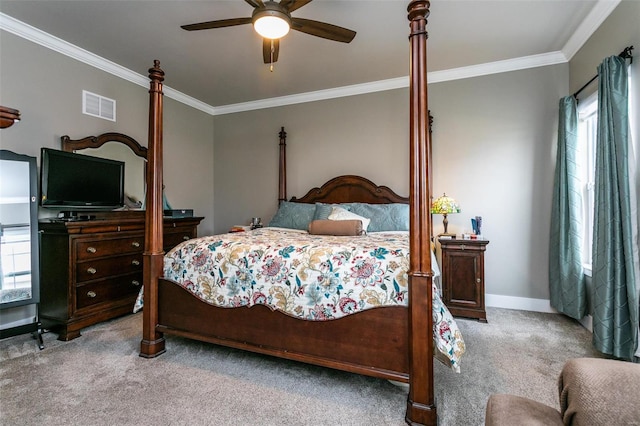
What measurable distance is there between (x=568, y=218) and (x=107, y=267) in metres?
4.35

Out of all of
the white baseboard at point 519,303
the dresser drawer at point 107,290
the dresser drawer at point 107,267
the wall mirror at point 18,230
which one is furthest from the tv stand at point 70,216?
the white baseboard at point 519,303

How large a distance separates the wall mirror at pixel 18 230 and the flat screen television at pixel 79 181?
18 centimetres

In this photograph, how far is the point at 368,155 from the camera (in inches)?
164

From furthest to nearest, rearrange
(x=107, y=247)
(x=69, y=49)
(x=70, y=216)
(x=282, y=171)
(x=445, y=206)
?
(x=282, y=171) < (x=445, y=206) < (x=69, y=49) < (x=107, y=247) < (x=70, y=216)

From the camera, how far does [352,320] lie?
1.83 m

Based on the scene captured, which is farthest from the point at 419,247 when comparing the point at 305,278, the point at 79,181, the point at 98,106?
the point at 98,106

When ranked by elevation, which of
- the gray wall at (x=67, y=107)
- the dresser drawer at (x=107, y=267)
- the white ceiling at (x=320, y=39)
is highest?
the white ceiling at (x=320, y=39)

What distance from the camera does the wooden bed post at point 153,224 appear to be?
2.34 meters

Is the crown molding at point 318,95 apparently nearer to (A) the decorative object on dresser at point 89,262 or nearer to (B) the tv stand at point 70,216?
(A) the decorative object on dresser at point 89,262

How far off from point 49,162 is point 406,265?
314 centimetres

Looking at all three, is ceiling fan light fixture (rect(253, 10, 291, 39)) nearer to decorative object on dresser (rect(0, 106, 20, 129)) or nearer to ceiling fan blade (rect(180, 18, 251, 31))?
ceiling fan blade (rect(180, 18, 251, 31))

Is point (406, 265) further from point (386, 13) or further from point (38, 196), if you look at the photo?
point (38, 196)

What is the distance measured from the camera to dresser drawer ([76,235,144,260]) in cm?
277

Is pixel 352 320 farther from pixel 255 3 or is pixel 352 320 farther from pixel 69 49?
pixel 69 49
